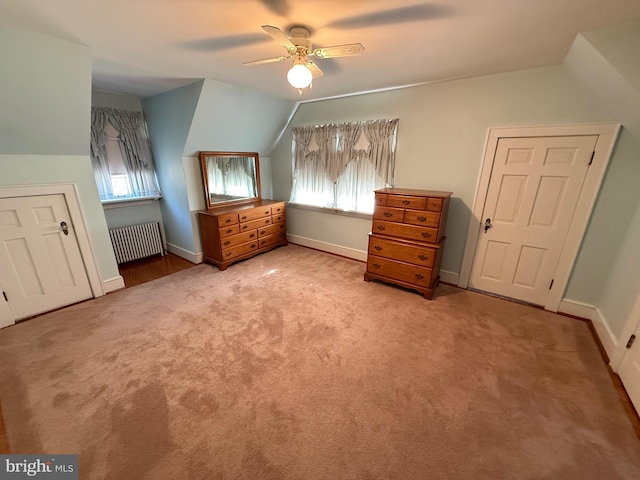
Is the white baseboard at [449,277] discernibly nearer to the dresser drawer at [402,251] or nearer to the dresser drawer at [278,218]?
the dresser drawer at [402,251]

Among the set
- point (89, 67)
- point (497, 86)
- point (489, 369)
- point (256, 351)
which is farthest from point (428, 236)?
point (89, 67)

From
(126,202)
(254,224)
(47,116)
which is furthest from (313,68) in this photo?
(126,202)

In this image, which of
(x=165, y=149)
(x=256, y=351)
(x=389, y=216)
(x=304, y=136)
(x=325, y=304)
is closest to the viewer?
(x=256, y=351)

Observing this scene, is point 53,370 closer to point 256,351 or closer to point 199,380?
point 199,380

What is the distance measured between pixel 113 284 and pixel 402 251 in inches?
143

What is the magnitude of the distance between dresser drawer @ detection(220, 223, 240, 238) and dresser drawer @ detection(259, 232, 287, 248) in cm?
52

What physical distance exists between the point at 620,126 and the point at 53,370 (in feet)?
16.9

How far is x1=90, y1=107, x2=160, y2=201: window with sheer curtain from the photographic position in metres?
3.39

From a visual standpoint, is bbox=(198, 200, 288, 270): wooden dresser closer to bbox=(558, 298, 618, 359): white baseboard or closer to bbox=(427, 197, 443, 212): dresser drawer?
bbox=(427, 197, 443, 212): dresser drawer

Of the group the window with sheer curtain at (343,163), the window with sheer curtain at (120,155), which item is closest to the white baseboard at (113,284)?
the window with sheer curtain at (120,155)

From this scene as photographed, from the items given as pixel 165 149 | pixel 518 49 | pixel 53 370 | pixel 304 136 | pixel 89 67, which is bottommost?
pixel 53 370

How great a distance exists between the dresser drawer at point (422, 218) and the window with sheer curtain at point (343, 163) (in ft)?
2.45

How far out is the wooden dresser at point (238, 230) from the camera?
3.63 metres

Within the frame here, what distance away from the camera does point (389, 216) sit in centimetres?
308
